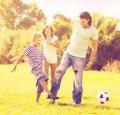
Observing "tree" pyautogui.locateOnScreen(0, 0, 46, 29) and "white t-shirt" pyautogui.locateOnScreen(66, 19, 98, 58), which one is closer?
"white t-shirt" pyautogui.locateOnScreen(66, 19, 98, 58)

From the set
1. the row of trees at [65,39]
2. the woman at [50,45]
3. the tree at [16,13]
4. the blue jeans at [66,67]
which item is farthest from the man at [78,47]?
the tree at [16,13]

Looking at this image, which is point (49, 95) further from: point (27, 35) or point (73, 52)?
point (27, 35)

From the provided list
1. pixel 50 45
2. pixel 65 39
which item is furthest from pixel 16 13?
pixel 50 45

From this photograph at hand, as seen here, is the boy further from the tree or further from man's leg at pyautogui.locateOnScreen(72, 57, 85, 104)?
the tree

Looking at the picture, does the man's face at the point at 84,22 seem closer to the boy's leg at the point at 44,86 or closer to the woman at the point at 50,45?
the boy's leg at the point at 44,86

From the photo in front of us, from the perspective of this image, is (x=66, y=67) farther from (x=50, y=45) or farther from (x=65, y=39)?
(x=65, y=39)

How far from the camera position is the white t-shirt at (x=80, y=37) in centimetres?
1050

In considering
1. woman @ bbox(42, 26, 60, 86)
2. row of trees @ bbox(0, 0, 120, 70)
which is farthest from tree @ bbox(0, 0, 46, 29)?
woman @ bbox(42, 26, 60, 86)

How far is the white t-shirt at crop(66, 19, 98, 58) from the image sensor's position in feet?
34.4

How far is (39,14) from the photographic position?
66.6m

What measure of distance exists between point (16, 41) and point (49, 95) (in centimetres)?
2718

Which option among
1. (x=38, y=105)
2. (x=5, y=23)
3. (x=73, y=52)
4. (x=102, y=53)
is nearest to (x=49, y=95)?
(x=38, y=105)

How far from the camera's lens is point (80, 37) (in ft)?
34.6

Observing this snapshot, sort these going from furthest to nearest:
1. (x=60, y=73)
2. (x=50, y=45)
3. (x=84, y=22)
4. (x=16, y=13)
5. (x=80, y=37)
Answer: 1. (x=16, y=13)
2. (x=50, y=45)
3. (x=60, y=73)
4. (x=80, y=37)
5. (x=84, y=22)
